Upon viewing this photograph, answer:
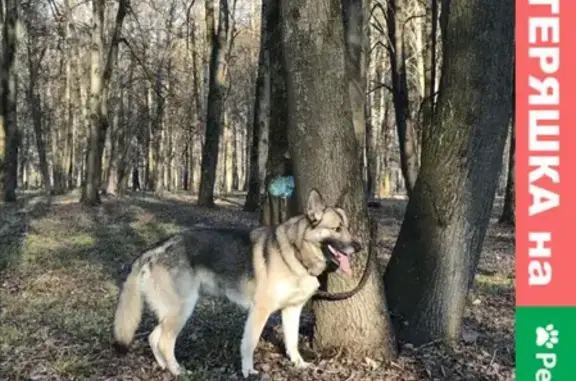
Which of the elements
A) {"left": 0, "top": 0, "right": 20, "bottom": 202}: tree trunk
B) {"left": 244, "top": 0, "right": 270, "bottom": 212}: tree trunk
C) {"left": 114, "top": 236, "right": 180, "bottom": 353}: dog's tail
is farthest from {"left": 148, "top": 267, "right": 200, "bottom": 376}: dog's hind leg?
{"left": 0, "top": 0, "right": 20, "bottom": 202}: tree trunk

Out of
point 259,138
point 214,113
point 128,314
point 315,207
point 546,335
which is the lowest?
point 128,314

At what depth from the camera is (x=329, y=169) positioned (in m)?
6.20

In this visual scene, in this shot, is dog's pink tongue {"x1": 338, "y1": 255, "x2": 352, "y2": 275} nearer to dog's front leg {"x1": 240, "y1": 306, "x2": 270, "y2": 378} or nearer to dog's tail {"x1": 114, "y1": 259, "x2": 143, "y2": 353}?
dog's front leg {"x1": 240, "y1": 306, "x2": 270, "y2": 378}

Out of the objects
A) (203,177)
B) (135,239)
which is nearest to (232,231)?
(135,239)

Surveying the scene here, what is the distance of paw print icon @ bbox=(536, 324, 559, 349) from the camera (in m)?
3.06

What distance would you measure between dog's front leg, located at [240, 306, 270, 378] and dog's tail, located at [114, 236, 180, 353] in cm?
95

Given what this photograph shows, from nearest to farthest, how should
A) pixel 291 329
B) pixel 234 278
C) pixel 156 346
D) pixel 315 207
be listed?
1. pixel 315 207
2. pixel 156 346
3. pixel 234 278
4. pixel 291 329

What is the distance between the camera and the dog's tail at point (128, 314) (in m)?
6.36

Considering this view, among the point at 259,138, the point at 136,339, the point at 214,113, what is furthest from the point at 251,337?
the point at 214,113

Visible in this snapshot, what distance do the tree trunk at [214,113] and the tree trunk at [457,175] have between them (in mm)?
16575

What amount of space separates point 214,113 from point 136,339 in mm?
16617

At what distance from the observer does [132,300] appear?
638 cm

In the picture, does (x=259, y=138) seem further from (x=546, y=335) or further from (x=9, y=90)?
(x=546, y=335)

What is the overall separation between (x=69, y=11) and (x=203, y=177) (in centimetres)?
870
